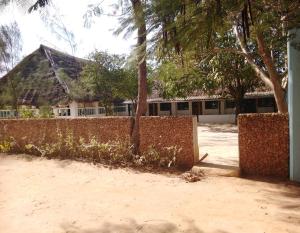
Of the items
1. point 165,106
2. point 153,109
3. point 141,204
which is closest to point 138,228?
point 141,204

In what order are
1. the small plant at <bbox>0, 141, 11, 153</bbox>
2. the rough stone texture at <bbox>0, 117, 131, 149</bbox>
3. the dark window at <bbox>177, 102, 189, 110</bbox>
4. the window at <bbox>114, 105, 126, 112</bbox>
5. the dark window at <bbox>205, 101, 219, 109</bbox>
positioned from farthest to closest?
the window at <bbox>114, 105, 126, 112</bbox>, the dark window at <bbox>177, 102, 189, 110</bbox>, the dark window at <bbox>205, 101, 219, 109</bbox>, the small plant at <bbox>0, 141, 11, 153</bbox>, the rough stone texture at <bbox>0, 117, 131, 149</bbox>

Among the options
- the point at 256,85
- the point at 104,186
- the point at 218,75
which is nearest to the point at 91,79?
the point at 218,75

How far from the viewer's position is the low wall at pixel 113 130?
914 centimetres

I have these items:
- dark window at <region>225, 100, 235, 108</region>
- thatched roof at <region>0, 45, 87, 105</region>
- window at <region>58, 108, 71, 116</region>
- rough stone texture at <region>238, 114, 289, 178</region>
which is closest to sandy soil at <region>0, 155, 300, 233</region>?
rough stone texture at <region>238, 114, 289, 178</region>

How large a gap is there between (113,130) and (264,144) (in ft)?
16.7

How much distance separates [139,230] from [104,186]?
2.89 m

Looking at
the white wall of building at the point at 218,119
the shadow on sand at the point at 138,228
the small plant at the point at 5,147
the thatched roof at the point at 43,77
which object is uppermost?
the thatched roof at the point at 43,77

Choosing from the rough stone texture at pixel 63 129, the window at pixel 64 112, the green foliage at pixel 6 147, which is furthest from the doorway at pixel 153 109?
the green foliage at pixel 6 147

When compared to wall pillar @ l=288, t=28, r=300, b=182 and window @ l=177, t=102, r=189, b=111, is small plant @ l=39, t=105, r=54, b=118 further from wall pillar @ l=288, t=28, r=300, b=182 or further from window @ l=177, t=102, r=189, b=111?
window @ l=177, t=102, r=189, b=111

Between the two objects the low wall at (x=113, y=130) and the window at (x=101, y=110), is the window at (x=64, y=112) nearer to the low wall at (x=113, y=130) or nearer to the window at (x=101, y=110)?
the window at (x=101, y=110)

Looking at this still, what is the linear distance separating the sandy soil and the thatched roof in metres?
15.9

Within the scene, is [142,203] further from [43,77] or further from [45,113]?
[43,77]

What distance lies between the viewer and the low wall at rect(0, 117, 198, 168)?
914 centimetres

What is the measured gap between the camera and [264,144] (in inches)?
302
